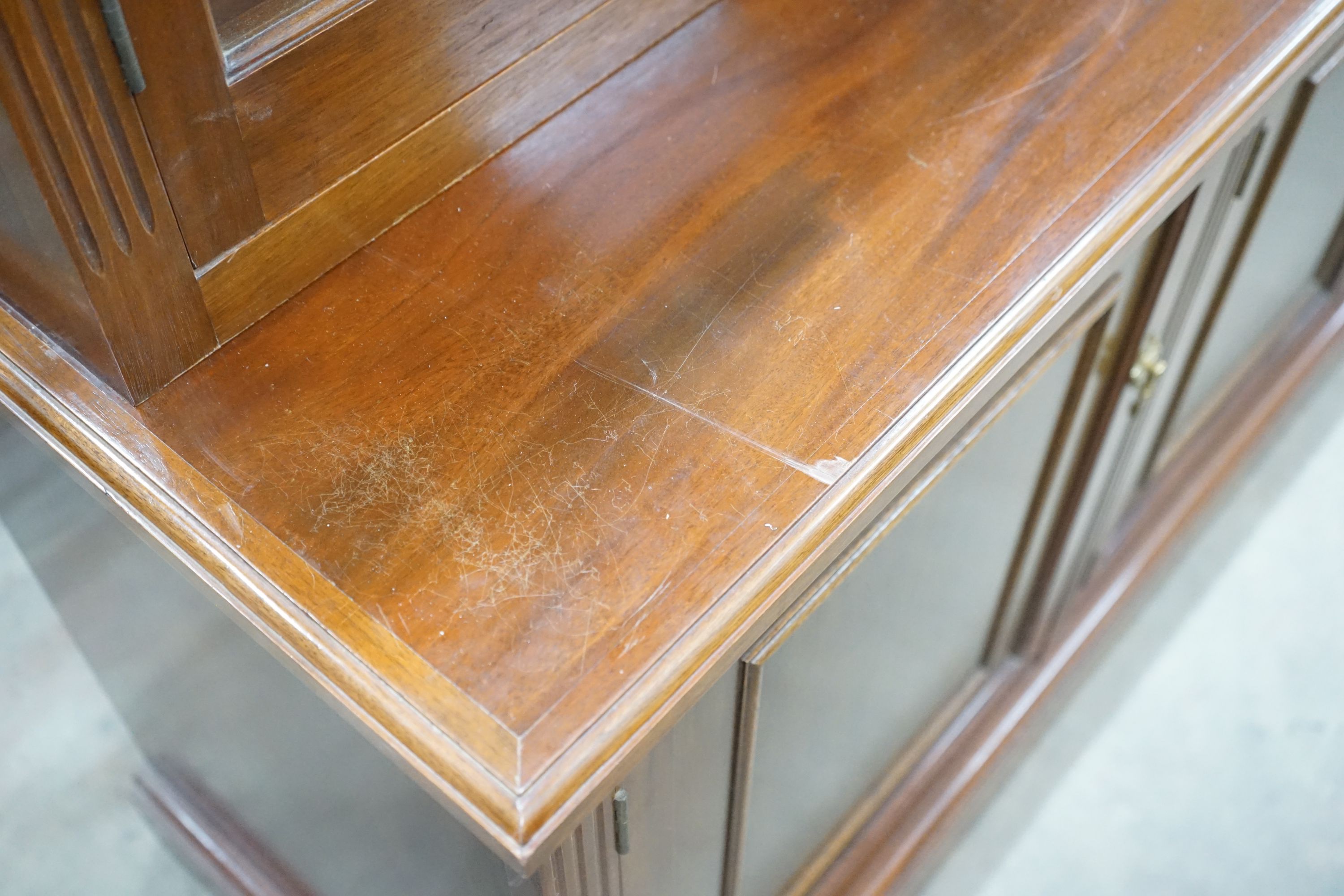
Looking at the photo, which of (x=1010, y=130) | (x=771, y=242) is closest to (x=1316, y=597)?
(x=1010, y=130)

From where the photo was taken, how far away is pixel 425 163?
2.23ft

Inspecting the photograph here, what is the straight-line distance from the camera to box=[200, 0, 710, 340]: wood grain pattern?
0.62m

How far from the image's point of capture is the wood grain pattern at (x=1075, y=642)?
1.03 metres

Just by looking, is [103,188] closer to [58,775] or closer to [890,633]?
[890,633]

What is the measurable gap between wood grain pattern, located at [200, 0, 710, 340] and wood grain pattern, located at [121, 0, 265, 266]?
0.02 metres

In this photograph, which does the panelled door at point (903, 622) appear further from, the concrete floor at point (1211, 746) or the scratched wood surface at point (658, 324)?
the concrete floor at point (1211, 746)

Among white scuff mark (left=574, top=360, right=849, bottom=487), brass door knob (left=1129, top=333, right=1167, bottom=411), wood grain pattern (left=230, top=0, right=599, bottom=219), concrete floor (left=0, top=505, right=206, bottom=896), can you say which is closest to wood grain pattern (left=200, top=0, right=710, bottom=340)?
wood grain pattern (left=230, top=0, right=599, bottom=219)

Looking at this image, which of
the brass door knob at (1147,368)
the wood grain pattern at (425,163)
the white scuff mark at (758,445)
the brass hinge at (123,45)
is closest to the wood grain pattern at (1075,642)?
the brass door knob at (1147,368)

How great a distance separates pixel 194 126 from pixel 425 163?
0.50ft

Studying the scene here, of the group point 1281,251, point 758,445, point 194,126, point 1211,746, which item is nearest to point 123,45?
point 194,126

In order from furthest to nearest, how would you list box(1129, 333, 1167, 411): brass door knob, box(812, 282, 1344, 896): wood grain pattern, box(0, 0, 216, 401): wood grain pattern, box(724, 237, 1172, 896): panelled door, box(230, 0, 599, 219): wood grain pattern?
box(812, 282, 1344, 896): wood grain pattern, box(1129, 333, 1167, 411): brass door knob, box(724, 237, 1172, 896): panelled door, box(230, 0, 599, 219): wood grain pattern, box(0, 0, 216, 401): wood grain pattern

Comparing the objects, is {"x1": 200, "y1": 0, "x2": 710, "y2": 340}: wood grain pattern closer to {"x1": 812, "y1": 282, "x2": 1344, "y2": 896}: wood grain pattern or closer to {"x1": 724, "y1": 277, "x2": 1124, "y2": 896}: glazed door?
{"x1": 724, "y1": 277, "x2": 1124, "y2": 896}: glazed door

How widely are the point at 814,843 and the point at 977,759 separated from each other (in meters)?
0.22

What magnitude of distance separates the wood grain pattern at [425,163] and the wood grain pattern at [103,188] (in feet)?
0.08
